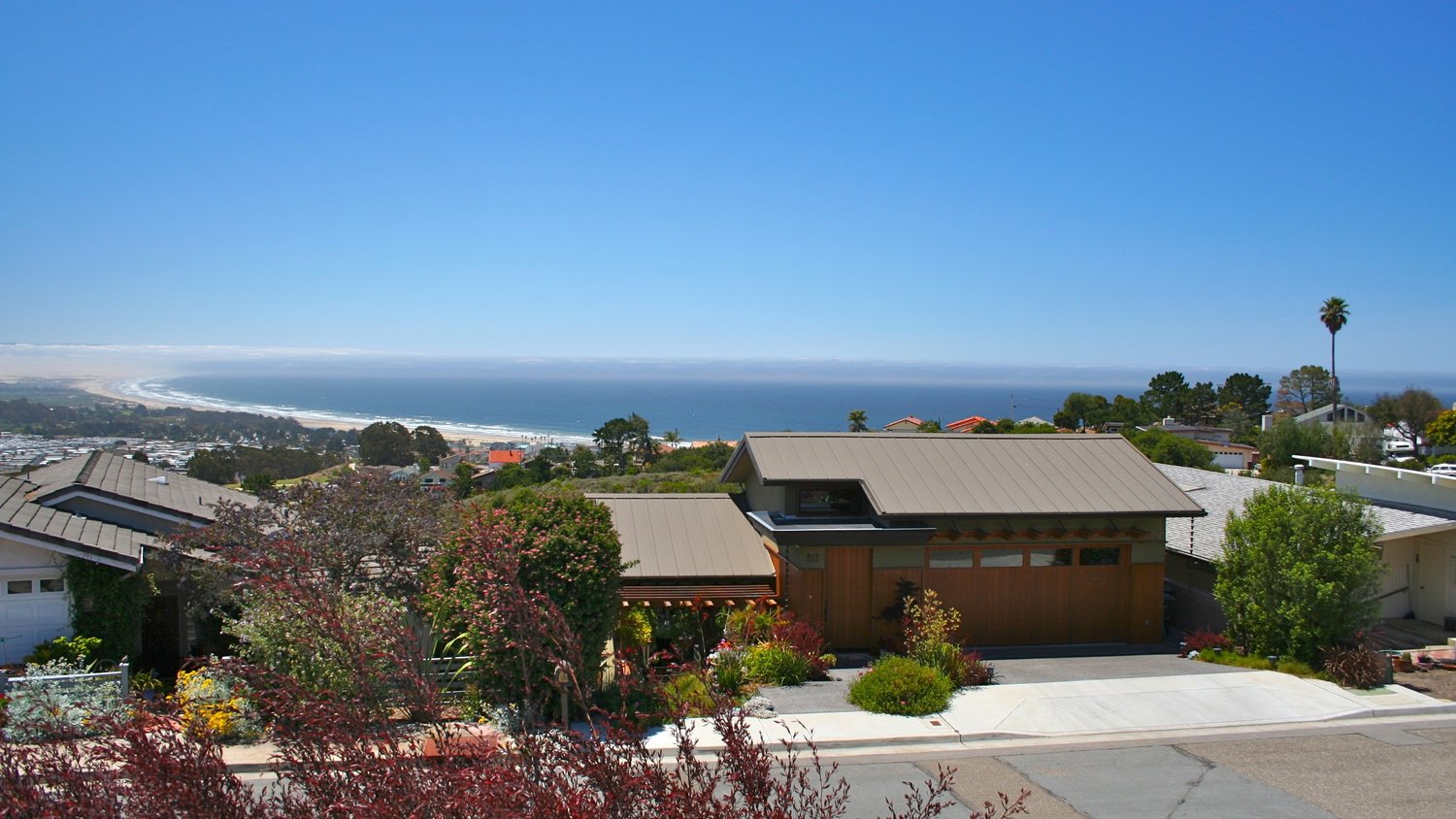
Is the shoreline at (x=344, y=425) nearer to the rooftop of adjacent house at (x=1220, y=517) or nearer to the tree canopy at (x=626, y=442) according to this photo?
the tree canopy at (x=626, y=442)

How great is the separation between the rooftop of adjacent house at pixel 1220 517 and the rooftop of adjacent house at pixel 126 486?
63.0 feet

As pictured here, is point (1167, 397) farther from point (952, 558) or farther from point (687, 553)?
point (687, 553)

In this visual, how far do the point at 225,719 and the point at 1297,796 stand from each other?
13222mm

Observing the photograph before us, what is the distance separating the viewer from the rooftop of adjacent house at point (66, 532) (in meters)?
14.3

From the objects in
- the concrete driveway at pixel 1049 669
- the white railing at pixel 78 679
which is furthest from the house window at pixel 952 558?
the white railing at pixel 78 679

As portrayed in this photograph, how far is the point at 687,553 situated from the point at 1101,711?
791 centimetres

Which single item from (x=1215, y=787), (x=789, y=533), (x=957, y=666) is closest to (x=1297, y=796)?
(x=1215, y=787)

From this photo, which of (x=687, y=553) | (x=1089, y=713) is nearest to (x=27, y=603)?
(x=687, y=553)

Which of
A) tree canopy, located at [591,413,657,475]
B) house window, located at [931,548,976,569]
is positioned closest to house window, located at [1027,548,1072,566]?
house window, located at [931,548,976,569]

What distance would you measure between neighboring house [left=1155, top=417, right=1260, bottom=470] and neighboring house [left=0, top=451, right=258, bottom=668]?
2040 inches

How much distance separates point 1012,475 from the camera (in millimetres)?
19000

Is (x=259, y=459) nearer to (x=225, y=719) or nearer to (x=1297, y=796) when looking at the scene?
(x=225, y=719)

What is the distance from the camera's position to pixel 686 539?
18641 mm

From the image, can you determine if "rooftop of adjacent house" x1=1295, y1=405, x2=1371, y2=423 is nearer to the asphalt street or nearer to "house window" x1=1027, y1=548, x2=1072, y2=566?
"house window" x1=1027, y1=548, x2=1072, y2=566
